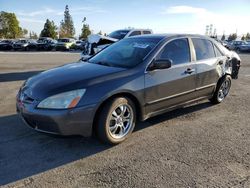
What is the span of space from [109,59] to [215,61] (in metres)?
2.35

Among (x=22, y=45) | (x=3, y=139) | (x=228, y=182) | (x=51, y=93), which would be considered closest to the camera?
(x=228, y=182)

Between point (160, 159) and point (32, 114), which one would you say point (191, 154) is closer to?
point (160, 159)

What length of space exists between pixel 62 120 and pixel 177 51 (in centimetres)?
247

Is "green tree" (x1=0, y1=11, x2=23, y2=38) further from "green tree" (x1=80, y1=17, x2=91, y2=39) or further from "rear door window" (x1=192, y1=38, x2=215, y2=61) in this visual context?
"rear door window" (x1=192, y1=38, x2=215, y2=61)

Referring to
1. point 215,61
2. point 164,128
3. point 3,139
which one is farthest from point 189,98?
point 3,139

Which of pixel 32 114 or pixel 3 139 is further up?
pixel 32 114

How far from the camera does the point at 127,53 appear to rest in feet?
15.8

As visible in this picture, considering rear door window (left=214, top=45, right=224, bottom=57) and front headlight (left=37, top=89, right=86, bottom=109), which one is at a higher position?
rear door window (left=214, top=45, right=224, bottom=57)


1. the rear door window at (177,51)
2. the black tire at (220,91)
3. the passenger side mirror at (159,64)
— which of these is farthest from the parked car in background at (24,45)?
the passenger side mirror at (159,64)

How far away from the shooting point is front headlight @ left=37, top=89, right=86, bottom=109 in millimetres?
3559

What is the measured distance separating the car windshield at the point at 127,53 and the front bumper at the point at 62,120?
3.77 ft

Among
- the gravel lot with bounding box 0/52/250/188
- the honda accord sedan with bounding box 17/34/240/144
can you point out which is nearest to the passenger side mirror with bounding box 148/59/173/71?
the honda accord sedan with bounding box 17/34/240/144

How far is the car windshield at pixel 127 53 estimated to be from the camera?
448 centimetres

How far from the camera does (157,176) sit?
3.23 meters
